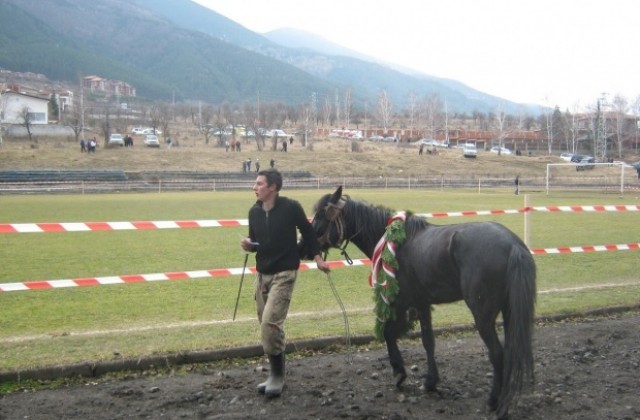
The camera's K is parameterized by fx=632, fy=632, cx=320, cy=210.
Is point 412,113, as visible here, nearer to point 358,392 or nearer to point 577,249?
point 577,249

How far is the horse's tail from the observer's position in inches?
202

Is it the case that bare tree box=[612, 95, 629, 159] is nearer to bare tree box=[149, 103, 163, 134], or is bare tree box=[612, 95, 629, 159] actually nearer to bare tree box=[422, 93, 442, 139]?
bare tree box=[422, 93, 442, 139]

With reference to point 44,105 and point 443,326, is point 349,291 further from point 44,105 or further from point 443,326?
point 44,105

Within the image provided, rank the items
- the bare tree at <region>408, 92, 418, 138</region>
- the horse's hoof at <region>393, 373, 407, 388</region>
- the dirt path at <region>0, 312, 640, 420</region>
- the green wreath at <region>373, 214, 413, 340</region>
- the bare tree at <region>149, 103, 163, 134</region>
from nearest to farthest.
Answer: 1. the dirt path at <region>0, 312, 640, 420</region>
2. the horse's hoof at <region>393, 373, 407, 388</region>
3. the green wreath at <region>373, 214, 413, 340</region>
4. the bare tree at <region>149, 103, 163, 134</region>
5. the bare tree at <region>408, 92, 418, 138</region>

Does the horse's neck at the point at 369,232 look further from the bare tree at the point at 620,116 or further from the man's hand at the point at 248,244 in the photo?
the bare tree at the point at 620,116

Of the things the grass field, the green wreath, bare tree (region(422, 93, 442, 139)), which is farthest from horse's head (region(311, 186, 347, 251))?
bare tree (region(422, 93, 442, 139))

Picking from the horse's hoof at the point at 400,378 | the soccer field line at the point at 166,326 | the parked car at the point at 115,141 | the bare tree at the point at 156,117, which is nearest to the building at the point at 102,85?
the bare tree at the point at 156,117

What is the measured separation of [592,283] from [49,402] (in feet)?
30.7

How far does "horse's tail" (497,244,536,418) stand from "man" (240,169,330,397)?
1.79 m

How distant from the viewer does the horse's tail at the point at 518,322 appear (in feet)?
16.9

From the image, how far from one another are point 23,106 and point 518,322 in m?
89.6

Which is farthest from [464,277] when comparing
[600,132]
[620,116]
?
[620,116]

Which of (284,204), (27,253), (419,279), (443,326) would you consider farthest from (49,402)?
(27,253)

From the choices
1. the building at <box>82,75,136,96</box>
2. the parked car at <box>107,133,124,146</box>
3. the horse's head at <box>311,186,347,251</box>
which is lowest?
the horse's head at <box>311,186,347,251</box>
